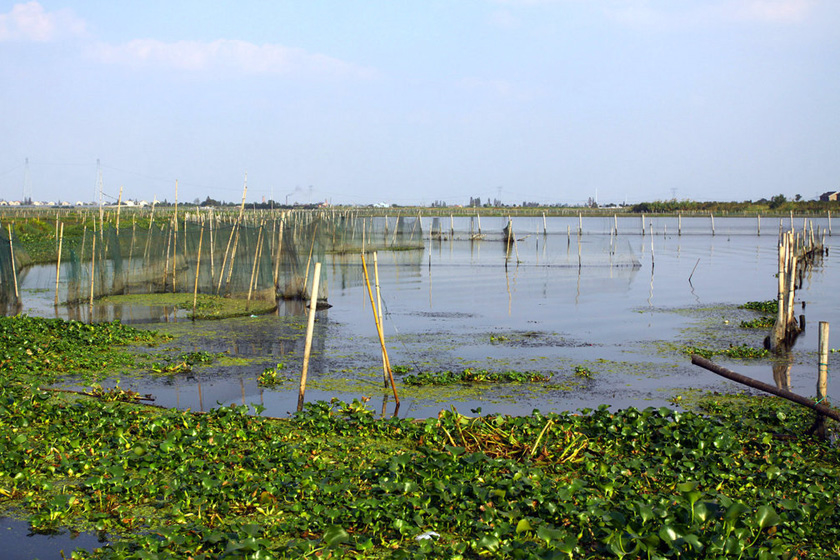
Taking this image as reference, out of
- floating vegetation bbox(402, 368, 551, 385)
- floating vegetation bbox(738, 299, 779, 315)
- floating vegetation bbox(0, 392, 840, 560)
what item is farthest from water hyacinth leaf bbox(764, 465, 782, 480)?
floating vegetation bbox(738, 299, 779, 315)

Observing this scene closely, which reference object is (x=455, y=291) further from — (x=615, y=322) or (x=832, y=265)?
(x=832, y=265)

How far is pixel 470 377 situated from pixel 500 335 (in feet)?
13.5

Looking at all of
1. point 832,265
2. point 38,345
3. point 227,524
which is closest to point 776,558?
point 227,524

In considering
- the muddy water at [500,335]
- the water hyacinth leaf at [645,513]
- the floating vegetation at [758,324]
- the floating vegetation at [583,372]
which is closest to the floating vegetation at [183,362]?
the muddy water at [500,335]

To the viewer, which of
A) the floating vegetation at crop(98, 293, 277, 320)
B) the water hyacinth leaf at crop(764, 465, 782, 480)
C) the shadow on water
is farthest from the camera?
the floating vegetation at crop(98, 293, 277, 320)

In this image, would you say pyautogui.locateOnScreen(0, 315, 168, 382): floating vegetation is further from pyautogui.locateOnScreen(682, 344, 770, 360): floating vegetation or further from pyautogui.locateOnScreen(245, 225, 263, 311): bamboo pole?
pyautogui.locateOnScreen(682, 344, 770, 360): floating vegetation

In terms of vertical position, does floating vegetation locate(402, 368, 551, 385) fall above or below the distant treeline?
below

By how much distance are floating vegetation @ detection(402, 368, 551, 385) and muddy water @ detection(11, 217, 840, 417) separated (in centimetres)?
23

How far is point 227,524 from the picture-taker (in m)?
4.97

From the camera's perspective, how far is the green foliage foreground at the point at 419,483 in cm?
457

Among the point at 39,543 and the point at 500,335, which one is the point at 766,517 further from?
the point at 500,335

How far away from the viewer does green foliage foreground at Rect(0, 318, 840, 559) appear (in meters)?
4.57

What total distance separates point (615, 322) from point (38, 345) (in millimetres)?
11207

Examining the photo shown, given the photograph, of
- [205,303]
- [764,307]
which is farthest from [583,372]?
[205,303]
